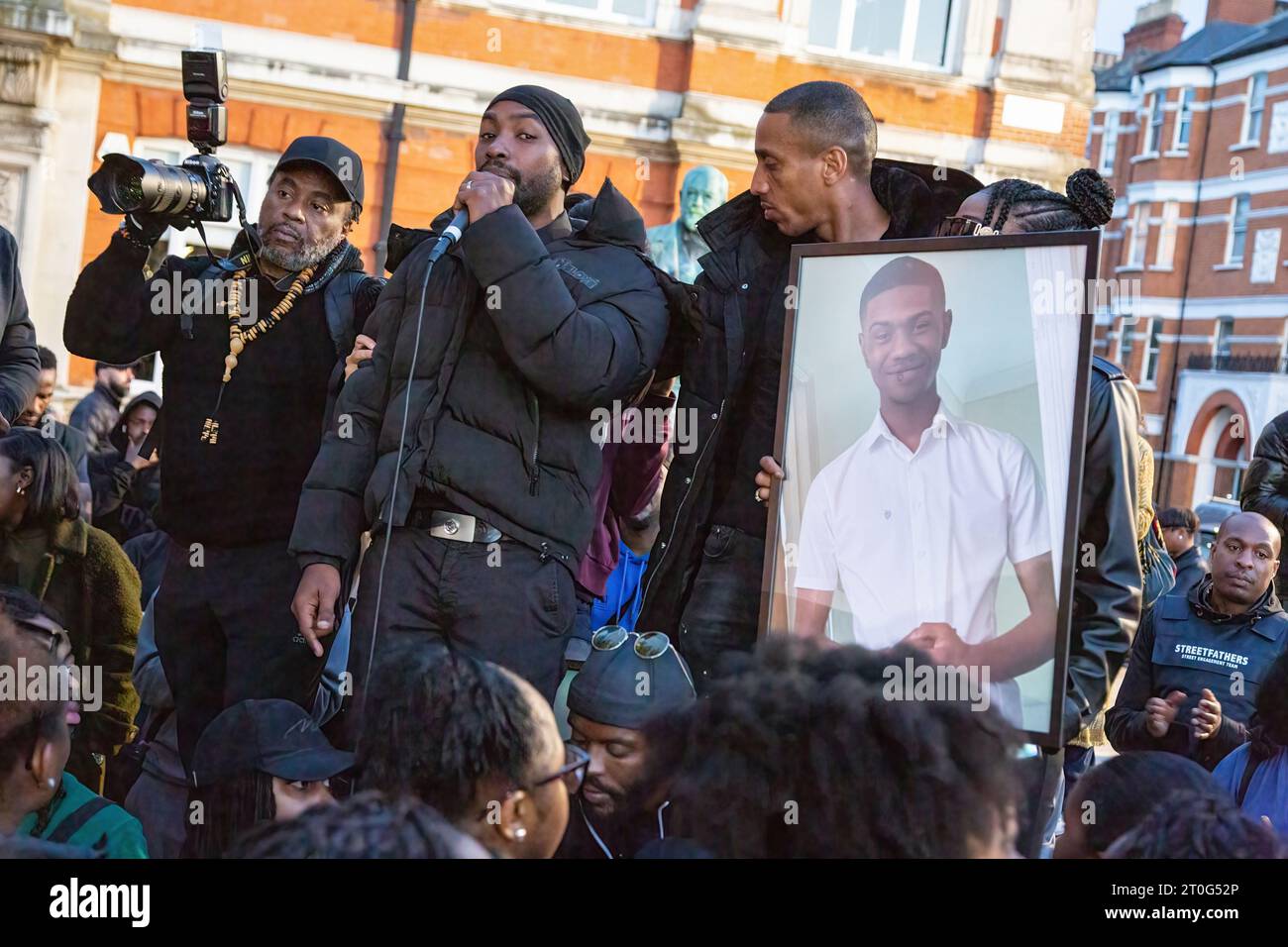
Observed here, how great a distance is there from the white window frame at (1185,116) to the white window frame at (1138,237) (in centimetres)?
190

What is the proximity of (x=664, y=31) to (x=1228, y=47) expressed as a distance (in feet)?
114

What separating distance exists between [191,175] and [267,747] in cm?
161

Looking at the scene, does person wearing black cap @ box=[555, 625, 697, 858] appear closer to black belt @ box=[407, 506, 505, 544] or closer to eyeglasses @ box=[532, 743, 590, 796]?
black belt @ box=[407, 506, 505, 544]

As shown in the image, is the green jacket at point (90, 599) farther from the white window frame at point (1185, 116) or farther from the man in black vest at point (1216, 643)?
the white window frame at point (1185, 116)

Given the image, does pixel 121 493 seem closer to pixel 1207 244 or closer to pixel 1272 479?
pixel 1272 479

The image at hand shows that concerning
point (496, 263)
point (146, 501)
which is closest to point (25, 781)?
point (496, 263)

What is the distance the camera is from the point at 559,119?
3.77 meters

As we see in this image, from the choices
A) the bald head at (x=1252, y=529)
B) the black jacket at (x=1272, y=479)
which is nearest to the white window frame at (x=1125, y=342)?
the black jacket at (x=1272, y=479)

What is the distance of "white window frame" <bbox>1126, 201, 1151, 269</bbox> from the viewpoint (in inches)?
1811

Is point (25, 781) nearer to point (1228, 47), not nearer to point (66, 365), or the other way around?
point (66, 365)

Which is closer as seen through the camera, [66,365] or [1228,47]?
[66,365]
